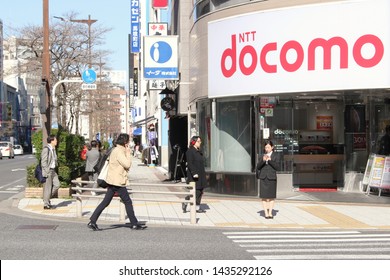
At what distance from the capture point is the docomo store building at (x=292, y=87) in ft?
54.6

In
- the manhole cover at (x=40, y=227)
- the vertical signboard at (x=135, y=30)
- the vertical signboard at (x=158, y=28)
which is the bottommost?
the manhole cover at (x=40, y=227)

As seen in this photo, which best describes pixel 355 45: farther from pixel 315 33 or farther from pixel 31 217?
pixel 31 217

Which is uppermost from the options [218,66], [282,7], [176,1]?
[176,1]

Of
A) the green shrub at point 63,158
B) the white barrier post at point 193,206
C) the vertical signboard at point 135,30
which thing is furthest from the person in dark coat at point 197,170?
the vertical signboard at point 135,30

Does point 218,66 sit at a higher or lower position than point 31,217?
higher

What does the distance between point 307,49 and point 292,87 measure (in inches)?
44.5

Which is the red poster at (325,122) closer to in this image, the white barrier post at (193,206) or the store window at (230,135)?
the store window at (230,135)

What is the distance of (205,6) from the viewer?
2077 centimetres

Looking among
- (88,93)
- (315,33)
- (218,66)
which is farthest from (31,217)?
(88,93)

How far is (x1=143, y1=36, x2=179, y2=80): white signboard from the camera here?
23.5m

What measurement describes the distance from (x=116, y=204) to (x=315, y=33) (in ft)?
24.0

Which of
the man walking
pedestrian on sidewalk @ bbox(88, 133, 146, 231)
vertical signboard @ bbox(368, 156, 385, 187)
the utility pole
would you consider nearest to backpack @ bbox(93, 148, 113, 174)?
the man walking

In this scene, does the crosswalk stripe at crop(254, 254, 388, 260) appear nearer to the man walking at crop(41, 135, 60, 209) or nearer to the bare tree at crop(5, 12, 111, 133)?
the man walking at crop(41, 135, 60, 209)

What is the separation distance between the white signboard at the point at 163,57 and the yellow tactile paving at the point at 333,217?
9310 millimetres
